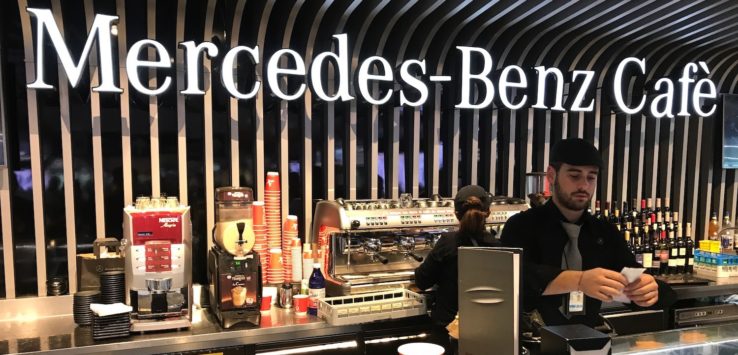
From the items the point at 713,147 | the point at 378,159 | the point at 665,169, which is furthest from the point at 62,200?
the point at 713,147

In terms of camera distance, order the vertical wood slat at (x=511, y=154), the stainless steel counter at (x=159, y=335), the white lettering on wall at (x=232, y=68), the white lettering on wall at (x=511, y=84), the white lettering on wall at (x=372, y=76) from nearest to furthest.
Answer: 1. the stainless steel counter at (x=159, y=335)
2. the white lettering on wall at (x=232, y=68)
3. the white lettering on wall at (x=372, y=76)
4. the white lettering on wall at (x=511, y=84)
5. the vertical wood slat at (x=511, y=154)

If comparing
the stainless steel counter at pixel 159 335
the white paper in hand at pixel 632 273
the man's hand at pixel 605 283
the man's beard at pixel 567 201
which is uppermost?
the man's beard at pixel 567 201

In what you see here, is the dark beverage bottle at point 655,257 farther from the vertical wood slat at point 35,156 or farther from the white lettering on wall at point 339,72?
the vertical wood slat at point 35,156

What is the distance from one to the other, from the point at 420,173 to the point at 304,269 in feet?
4.29

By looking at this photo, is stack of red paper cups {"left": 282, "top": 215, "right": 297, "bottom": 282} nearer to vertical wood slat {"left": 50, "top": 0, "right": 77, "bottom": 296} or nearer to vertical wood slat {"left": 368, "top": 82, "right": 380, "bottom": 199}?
vertical wood slat {"left": 368, "top": 82, "right": 380, "bottom": 199}

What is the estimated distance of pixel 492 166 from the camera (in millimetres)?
4637

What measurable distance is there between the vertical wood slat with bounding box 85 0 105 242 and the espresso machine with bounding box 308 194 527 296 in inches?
53.6

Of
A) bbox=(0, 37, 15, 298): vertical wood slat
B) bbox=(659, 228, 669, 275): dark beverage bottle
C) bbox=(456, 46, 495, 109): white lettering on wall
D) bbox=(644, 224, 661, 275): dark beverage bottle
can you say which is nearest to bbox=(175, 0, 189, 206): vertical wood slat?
bbox=(0, 37, 15, 298): vertical wood slat

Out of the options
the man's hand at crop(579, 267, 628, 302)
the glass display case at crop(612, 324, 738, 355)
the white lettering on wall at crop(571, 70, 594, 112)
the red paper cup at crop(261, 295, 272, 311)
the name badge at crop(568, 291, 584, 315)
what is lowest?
the red paper cup at crop(261, 295, 272, 311)

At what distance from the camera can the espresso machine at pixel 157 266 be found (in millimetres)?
2918

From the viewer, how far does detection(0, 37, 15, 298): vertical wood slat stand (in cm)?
330

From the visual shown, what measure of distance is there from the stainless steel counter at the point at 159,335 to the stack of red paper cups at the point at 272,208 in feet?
1.80

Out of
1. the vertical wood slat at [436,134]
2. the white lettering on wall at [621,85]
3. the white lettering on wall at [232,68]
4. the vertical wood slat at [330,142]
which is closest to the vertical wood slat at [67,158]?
the white lettering on wall at [232,68]

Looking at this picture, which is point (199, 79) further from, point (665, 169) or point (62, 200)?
point (665, 169)
